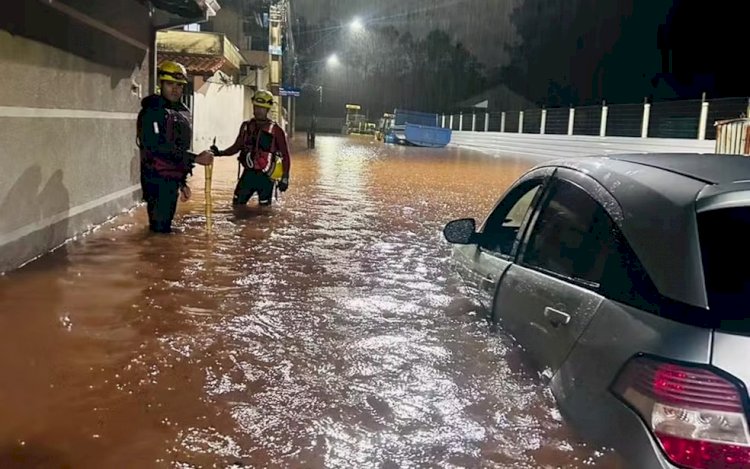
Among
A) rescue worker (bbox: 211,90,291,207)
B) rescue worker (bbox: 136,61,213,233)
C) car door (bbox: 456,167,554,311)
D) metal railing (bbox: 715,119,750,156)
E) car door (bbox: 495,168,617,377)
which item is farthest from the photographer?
metal railing (bbox: 715,119,750,156)

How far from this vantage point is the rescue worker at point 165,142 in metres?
7.77

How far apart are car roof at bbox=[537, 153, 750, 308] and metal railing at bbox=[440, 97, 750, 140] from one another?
15.9 metres

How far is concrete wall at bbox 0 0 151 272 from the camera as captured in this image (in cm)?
620

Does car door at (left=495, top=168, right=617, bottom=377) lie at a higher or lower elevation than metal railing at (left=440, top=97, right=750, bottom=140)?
lower

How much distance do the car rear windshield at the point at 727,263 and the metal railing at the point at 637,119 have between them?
54.2 ft

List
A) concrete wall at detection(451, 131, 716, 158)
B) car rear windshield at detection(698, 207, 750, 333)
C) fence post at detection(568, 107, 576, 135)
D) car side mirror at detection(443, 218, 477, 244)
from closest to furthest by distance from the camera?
car rear windshield at detection(698, 207, 750, 333) → car side mirror at detection(443, 218, 477, 244) → concrete wall at detection(451, 131, 716, 158) → fence post at detection(568, 107, 576, 135)

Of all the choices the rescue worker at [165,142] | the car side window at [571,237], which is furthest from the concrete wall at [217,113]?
the car side window at [571,237]

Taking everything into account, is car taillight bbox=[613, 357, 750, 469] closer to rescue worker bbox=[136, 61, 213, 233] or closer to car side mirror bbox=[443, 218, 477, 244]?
car side mirror bbox=[443, 218, 477, 244]

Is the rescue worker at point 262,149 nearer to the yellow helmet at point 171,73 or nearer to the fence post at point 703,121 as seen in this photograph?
the yellow helmet at point 171,73

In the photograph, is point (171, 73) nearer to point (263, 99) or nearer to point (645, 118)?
point (263, 99)

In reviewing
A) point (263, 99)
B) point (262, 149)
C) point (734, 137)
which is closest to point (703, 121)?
point (734, 137)

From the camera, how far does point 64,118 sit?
754 centimetres

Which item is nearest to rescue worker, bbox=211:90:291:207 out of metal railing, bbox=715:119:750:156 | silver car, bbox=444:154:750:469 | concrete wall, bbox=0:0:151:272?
concrete wall, bbox=0:0:151:272

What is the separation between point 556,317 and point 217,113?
72.1 feet
